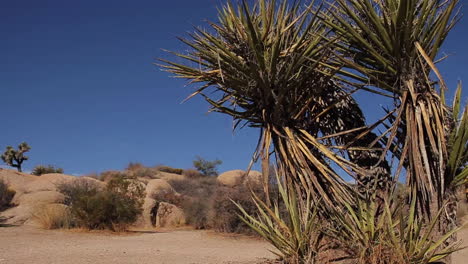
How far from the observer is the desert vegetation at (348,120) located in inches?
216

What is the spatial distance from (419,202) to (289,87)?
2475 mm

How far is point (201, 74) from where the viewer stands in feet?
24.0

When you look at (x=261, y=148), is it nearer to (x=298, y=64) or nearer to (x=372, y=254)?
(x=298, y=64)

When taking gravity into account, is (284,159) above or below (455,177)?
above

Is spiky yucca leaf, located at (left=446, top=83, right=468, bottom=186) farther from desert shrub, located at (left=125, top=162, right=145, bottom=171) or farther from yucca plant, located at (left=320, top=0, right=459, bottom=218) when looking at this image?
desert shrub, located at (left=125, top=162, right=145, bottom=171)

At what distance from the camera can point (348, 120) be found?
7.22m

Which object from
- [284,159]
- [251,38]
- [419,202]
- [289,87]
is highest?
[251,38]

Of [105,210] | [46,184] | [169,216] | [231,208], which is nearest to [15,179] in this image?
[46,184]

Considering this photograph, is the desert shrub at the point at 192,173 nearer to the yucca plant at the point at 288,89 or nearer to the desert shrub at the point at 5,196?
the desert shrub at the point at 5,196

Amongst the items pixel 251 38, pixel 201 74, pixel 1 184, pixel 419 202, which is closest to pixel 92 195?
pixel 1 184

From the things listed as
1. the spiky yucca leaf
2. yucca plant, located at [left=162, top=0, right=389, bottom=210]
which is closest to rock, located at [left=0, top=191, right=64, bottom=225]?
yucca plant, located at [left=162, top=0, right=389, bottom=210]

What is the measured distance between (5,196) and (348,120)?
22.3 meters

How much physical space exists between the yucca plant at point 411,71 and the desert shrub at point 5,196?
22193 mm

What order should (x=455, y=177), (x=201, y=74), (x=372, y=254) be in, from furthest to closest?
(x=201, y=74), (x=455, y=177), (x=372, y=254)
